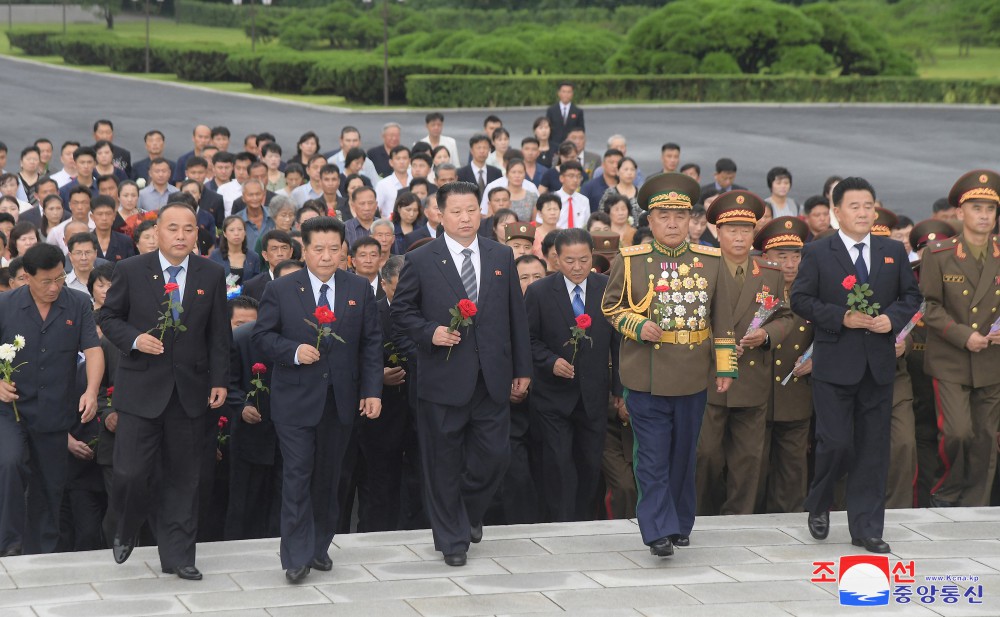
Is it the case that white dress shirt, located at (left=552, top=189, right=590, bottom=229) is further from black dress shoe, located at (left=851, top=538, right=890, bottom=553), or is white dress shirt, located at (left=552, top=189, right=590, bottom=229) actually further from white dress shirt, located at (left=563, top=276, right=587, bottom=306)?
black dress shoe, located at (left=851, top=538, right=890, bottom=553)

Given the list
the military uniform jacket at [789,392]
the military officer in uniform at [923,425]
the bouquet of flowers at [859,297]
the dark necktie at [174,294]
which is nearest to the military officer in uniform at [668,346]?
the bouquet of flowers at [859,297]

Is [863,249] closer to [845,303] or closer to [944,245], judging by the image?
[845,303]

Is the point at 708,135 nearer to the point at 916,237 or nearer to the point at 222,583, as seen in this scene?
the point at 916,237

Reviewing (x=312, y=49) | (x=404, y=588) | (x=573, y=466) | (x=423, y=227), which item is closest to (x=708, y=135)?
(x=423, y=227)

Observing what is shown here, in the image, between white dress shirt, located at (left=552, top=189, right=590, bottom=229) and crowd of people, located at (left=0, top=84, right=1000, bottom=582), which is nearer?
crowd of people, located at (left=0, top=84, right=1000, bottom=582)

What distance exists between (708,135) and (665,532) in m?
26.3

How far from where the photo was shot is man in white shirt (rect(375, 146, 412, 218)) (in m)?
14.5

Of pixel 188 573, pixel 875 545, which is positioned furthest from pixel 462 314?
pixel 875 545

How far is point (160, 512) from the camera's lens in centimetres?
690

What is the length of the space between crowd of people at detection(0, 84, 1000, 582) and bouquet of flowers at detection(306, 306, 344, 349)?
0.10ft

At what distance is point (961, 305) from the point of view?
8477mm

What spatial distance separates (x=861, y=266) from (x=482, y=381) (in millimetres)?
2258

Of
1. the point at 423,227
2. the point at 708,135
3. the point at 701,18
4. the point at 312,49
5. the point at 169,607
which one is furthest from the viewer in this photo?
the point at 312,49

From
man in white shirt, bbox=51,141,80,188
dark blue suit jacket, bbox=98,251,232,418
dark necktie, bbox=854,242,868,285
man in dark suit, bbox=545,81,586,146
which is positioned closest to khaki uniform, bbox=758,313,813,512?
dark necktie, bbox=854,242,868,285
